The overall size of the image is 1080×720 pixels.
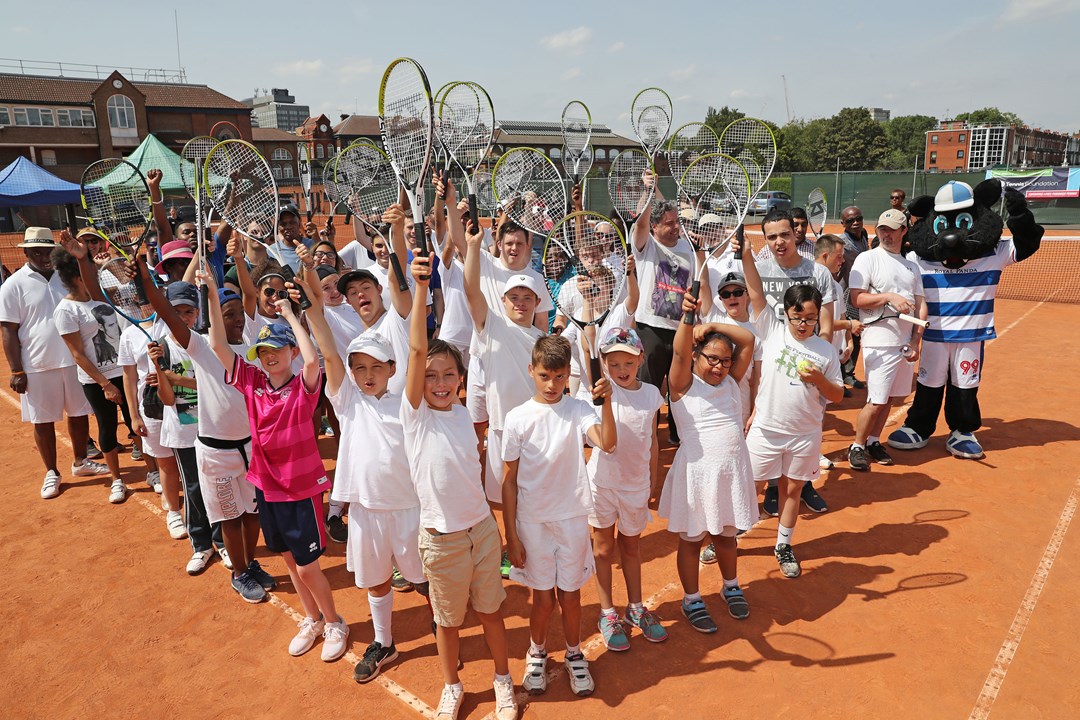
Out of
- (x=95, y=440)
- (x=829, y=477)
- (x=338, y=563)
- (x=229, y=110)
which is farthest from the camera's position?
(x=229, y=110)

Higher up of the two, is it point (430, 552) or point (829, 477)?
point (430, 552)

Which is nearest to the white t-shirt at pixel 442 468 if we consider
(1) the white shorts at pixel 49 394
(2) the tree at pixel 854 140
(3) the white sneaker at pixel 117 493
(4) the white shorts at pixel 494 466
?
(4) the white shorts at pixel 494 466

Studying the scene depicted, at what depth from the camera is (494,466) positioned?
452 centimetres

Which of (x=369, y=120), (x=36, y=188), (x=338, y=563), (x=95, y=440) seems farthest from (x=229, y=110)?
(x=338, y=563)

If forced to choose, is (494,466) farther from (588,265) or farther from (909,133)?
(909,133)

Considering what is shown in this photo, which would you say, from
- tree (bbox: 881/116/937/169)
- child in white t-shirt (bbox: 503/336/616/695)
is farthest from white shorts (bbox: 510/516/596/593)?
tree (bbox: 881/116/937/169)

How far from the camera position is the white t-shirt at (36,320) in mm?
6582

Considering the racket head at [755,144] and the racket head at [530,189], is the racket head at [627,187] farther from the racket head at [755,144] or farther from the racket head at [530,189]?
the racket head at [755,144]

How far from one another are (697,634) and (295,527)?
104 inches

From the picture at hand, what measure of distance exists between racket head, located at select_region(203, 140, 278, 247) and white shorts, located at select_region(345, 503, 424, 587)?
2150 mm

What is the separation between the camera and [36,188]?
2092 centimetres

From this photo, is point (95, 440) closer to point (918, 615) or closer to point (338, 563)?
point (338, 563)

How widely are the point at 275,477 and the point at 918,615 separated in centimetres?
426

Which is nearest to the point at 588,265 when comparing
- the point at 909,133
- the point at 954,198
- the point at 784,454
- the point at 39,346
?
the point at 784,454
